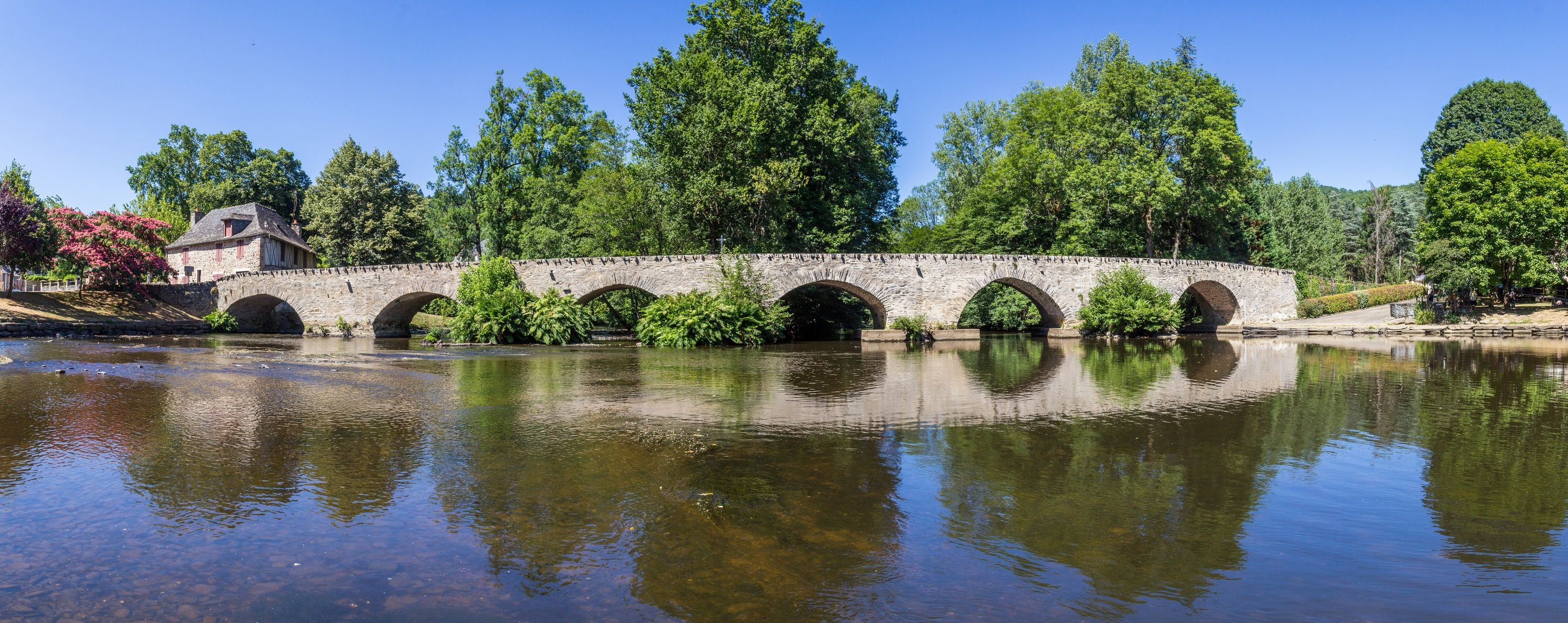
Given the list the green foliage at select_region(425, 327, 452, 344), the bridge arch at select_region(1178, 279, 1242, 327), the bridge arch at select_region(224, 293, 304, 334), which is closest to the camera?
the green foliage at select_region(425, 327, 452, 344)

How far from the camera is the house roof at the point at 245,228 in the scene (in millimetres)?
50031

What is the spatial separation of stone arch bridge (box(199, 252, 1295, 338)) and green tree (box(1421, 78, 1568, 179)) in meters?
18.6

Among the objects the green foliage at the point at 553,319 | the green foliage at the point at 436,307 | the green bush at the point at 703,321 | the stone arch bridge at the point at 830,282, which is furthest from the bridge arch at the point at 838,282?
the green foliage at the point at 436,307

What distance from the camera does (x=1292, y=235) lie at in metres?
49.8

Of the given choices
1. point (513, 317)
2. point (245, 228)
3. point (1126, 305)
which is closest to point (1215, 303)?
point (1126, 305)

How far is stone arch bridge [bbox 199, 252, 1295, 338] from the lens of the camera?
33.7 metres

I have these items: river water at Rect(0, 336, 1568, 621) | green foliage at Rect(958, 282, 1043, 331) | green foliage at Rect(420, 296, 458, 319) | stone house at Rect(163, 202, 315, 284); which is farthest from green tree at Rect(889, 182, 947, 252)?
river water at Rect(0, 336, 1568, 621)

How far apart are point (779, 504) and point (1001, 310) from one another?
3963 centimetres

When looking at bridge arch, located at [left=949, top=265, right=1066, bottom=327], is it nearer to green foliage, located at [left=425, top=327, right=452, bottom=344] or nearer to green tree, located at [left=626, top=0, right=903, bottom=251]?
green tree, located at [left=626, top=0, right=903, bottom=251]

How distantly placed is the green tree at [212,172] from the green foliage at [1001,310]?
49.8 meters

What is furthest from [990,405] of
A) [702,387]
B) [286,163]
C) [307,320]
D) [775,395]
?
[286,163]

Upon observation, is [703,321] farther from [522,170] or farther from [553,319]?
[522,170]

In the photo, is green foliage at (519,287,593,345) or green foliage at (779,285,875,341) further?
green foliage at (779,285,875,341)

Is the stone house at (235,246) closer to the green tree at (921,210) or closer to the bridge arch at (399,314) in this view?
the bridge arch at (399,314)
